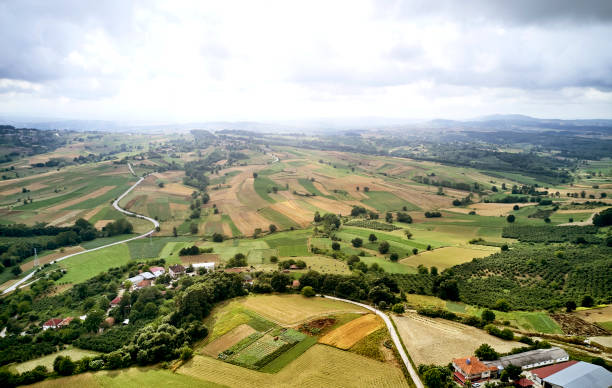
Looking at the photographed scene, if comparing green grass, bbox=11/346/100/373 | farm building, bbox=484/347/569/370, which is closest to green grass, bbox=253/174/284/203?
green grass, bbox=11/346/100/373

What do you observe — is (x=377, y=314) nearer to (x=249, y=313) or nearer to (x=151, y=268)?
(x=249, y=313)

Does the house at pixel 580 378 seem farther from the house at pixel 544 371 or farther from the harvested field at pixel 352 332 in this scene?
the harvested field at pixel 352 332

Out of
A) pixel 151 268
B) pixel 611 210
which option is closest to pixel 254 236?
pixel 151 268

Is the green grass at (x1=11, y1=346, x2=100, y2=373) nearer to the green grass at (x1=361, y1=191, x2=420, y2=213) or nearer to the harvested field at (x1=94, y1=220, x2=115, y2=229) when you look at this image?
the harvested field at (x1=94, y1=220, x2=115, y2=229)

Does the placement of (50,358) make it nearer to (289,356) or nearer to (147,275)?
(147,275)

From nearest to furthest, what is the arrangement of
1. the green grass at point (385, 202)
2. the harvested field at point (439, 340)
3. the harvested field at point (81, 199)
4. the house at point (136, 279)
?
the harvested field at point (439, 340), the house at point (136, 279), the harvested field at point (81, 199), the green grass at point (385, 202)

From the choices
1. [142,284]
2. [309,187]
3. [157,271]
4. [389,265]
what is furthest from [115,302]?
[309,187]

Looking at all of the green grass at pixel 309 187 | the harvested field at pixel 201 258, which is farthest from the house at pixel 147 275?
the green grass at pixel 309 187
